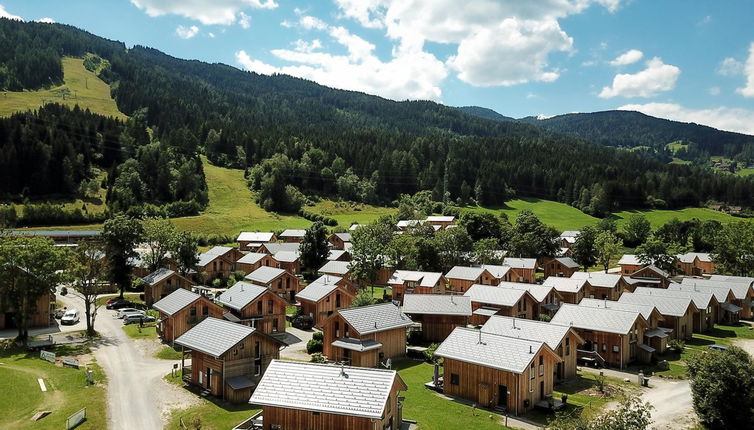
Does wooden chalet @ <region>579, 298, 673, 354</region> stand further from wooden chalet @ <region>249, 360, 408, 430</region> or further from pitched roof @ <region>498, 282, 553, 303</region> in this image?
wooden chalet @ <region>249, 360, 408, 430</region>

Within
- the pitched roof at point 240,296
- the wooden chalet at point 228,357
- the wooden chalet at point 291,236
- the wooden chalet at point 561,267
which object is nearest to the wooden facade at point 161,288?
the pitched roof at point 240,296

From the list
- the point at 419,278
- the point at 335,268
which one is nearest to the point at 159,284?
Result: the point at 335,268

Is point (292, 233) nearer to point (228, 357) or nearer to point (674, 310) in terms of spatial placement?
point (228, 357)

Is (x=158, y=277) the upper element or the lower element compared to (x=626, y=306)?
lower

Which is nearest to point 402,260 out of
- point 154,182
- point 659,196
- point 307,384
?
point 307,384

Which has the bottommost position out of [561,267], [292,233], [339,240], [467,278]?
[561,267]

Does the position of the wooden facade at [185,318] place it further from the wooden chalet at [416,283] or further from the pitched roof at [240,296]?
the wooden chalet at [416,283]
